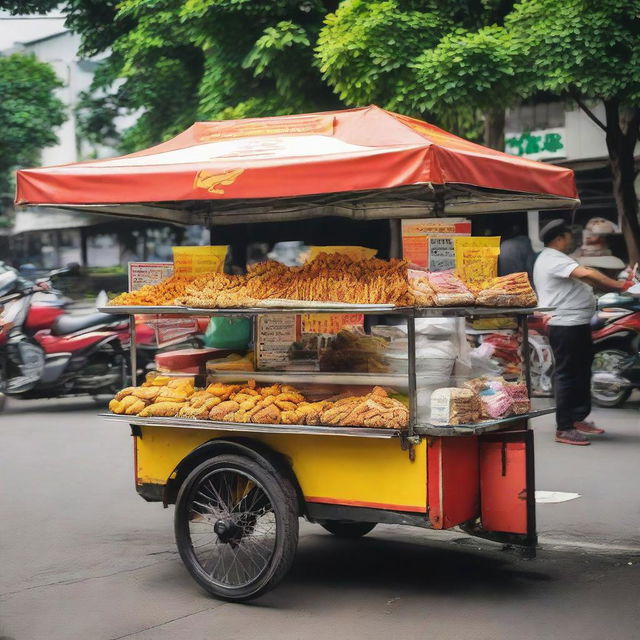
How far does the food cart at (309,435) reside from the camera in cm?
461

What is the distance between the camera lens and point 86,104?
2258 cm

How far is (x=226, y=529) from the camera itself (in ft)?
16.0

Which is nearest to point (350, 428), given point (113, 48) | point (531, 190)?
point (531, 190)

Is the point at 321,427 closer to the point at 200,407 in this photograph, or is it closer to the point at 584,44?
the point at 200,407

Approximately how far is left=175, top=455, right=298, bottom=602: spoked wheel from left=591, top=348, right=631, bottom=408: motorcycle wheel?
6.50 metres

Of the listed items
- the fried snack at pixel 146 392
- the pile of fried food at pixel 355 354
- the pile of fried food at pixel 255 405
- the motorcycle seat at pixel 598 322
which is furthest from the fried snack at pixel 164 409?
the motorcycle seat at pixel 598 322

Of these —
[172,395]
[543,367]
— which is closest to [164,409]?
[172,395]

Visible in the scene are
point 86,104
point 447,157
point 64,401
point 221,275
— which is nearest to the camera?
point 447,157

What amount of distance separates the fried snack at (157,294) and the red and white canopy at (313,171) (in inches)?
18.9

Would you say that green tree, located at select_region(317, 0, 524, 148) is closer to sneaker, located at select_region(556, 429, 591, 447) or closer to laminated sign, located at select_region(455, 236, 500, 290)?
sneaker, located at select_region(556, 429, 591, 447)

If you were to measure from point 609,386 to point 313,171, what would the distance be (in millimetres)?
6941

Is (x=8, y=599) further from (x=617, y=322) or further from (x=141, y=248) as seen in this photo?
(x=141, y=248)

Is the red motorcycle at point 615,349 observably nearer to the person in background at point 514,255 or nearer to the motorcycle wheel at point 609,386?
the motorcycle wheel at point 609,386

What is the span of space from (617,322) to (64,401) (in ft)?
21.8
